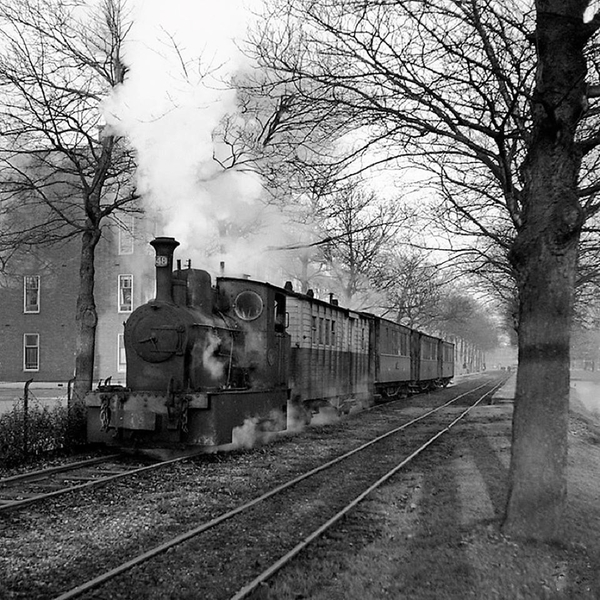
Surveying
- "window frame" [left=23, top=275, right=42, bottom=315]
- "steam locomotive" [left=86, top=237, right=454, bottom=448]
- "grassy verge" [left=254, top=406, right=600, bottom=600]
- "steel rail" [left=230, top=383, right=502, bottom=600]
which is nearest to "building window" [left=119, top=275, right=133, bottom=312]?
"window frame" [left=23, top=275, right=42, bottom=315]

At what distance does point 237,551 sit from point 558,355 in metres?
3.49

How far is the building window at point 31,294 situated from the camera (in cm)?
3631

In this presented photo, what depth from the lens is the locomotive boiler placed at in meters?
10.2

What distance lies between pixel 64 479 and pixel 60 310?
93.6 ft

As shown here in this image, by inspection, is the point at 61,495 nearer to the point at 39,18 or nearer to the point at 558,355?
the point at 558,355

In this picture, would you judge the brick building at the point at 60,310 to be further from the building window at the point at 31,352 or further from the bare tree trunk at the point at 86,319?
the bare tree trunk at the point at 86,319

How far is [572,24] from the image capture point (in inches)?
241

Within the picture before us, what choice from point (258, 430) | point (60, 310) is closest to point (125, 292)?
point (60, 310)

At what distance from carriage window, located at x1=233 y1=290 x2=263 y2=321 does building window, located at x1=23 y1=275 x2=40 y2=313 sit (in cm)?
2739

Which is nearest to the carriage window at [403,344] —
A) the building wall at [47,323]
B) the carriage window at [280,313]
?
the carriage window at [280,313]

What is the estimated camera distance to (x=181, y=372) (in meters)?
10.6

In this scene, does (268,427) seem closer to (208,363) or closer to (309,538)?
(208,363)

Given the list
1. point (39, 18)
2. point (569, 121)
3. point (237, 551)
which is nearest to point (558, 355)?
point (569, 121)

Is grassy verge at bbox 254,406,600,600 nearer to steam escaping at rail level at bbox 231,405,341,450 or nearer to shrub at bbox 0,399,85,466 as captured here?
steam escaping at rail level at bbox 231,405,341,450
